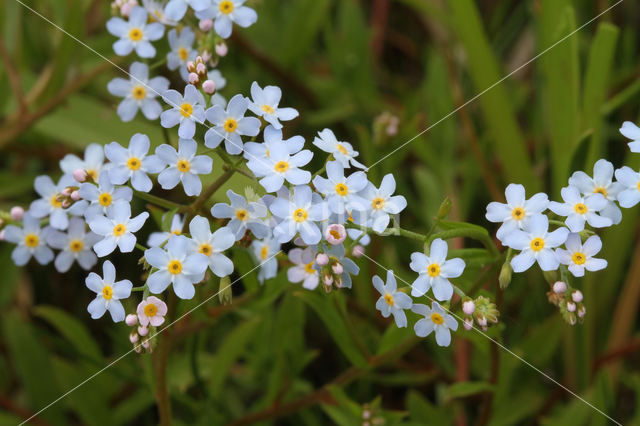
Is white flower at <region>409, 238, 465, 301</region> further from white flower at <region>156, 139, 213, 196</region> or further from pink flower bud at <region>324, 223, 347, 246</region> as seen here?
white flower at <region>156, 139, 213, 196</region>

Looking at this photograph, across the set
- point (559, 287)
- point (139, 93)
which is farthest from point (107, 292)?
point (559, 287)

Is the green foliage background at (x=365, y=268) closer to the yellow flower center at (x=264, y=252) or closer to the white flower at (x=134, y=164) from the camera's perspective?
the yellow flower center at (x=264, y=252)

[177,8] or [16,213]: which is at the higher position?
[177,8]

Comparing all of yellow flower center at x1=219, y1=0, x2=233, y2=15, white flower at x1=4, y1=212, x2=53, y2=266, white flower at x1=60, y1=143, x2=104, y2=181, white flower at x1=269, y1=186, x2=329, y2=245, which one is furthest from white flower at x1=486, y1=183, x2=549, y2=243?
white flower at x1=4, y1=212, x2=53, y2=266

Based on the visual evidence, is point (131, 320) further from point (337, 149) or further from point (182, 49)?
point (182, 49)

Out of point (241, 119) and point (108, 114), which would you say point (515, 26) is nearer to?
point (108, 114)
